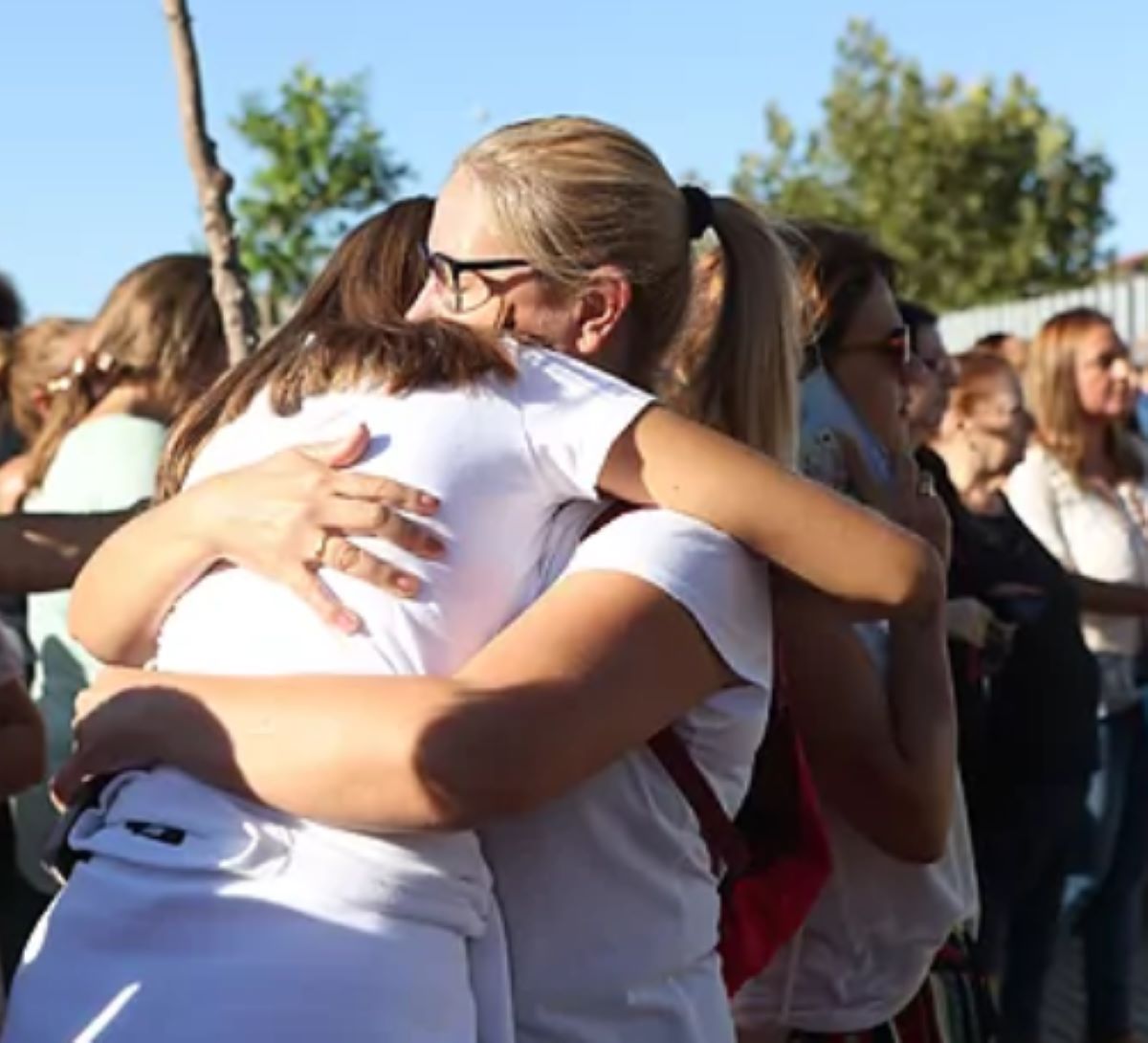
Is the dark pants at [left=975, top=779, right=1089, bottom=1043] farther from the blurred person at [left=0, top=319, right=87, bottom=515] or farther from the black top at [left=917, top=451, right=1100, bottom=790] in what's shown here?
the blurred person at [left=0, top=319, right=87, bottom=515]

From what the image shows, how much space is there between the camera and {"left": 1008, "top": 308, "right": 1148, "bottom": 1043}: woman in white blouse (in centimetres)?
579

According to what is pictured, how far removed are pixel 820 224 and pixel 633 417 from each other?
55.3 inches

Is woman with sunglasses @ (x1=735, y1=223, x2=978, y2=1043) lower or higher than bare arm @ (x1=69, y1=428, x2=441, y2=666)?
lower

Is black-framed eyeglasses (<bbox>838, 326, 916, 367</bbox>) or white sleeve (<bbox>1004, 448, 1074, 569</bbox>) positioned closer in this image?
black-framed eyeglasses (<bbox>838, 326, 916, 367</bbox>)

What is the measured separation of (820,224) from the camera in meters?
3.07

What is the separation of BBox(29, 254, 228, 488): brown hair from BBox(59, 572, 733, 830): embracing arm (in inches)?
105

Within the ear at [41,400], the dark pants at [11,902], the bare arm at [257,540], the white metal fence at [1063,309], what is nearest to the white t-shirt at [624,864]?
the bare arm at [257,540]

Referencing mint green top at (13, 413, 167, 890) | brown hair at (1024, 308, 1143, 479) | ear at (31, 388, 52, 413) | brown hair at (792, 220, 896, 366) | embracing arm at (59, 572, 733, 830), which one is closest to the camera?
embracing arm at (59, 572, 733, 830)

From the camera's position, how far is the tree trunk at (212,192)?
461cm

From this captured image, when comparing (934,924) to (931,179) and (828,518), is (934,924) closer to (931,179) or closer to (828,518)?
(828,518)

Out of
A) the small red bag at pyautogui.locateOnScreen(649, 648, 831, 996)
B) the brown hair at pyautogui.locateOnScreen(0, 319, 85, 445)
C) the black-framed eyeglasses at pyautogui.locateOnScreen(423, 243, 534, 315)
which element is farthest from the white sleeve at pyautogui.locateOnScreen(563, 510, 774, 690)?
the brown hair at pyautogui.locateOnScreen(0, 319, 85, 445)

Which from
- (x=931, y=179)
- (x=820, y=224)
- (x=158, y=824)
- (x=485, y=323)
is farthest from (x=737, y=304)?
(x=931, y=179)

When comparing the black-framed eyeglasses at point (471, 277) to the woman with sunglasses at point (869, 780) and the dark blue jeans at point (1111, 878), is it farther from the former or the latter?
the dark blue jeans at point (1111, 878)

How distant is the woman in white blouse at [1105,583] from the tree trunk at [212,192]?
86.8 inches
